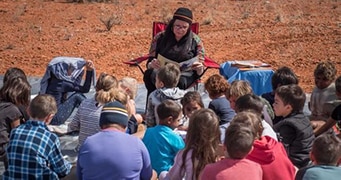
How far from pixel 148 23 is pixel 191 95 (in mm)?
11184

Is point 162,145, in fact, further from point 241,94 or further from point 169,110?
point 241,94

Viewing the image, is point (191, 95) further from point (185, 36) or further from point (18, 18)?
point (18, 18)

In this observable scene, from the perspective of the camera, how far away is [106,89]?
5344 mm

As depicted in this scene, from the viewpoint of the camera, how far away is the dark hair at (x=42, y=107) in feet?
13.8

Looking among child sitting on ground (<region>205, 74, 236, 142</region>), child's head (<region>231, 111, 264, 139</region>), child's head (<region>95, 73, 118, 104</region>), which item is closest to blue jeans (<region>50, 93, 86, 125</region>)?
child's head (<region>95, 73, 118, 104</region>)

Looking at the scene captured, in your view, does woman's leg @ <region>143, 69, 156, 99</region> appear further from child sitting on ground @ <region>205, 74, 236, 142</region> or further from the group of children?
the group of children

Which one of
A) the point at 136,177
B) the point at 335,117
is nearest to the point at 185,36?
the point at 335,117

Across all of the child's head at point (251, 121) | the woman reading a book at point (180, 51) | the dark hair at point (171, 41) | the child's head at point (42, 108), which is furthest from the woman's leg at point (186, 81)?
the child's head at point (251, 121)

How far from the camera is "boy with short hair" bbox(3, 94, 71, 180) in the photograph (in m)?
4.07

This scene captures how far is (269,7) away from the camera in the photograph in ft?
62.1

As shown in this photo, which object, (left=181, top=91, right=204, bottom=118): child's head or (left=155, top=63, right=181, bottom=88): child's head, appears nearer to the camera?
(left=181, top=91, right=204, bottom=118): child's head

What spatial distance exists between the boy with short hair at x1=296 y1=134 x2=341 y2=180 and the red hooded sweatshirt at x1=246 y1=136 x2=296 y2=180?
29 cm

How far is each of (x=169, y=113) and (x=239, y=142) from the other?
3.46 ft

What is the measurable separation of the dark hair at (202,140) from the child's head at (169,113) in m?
0.58
